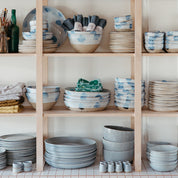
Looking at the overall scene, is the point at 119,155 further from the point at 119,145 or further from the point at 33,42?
the point at 33,42

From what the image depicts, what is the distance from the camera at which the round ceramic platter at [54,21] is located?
2660 millimetres

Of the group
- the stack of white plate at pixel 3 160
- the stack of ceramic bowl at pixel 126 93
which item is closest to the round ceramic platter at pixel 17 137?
the stack of white plate at pixel 3 160

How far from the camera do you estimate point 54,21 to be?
268 cm

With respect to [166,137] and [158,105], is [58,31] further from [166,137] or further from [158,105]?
[166,137]

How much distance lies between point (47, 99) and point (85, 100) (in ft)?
0.86

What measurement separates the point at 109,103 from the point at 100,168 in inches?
21.3

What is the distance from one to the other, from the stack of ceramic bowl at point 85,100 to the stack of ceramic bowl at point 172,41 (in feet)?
1.74

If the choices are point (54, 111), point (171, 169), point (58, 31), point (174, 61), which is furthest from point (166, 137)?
point (58, 31)

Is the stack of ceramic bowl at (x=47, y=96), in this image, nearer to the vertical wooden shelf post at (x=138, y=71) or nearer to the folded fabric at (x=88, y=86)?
the folded fabric at (x=88, y=86)

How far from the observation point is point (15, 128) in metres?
2.79

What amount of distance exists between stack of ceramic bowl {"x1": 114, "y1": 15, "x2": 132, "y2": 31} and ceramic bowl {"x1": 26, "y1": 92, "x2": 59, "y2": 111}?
25.1 inches

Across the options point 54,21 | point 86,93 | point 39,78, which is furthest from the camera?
point 54,21

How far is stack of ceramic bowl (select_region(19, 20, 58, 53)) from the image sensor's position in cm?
246

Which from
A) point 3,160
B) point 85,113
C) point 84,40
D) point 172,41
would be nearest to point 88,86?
point 85,113
